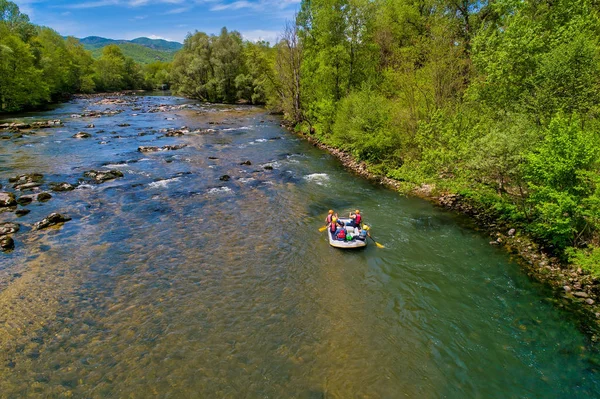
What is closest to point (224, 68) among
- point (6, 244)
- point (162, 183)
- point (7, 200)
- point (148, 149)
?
point (148, 149)

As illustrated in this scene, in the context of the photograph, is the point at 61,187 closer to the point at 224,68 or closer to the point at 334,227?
the point at 334,227

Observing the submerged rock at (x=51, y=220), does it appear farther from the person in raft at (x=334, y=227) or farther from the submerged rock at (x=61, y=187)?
the person in raft at (x=334, y=227)

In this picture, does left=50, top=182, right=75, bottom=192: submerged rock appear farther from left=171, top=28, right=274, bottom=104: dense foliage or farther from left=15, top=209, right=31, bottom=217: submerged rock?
left=171, top=28, right=274, bottom=104: dense foliage

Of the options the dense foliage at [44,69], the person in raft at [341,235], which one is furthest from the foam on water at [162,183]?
the dense foliage at [44,69]

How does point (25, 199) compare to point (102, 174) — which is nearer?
point (25, 199)

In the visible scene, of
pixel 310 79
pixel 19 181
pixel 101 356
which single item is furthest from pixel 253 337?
pixel 310 79

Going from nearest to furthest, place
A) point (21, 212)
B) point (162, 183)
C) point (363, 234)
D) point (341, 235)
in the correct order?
point (341, 235)
point (363, 234)
point (21, 212)
point (162, 183)
